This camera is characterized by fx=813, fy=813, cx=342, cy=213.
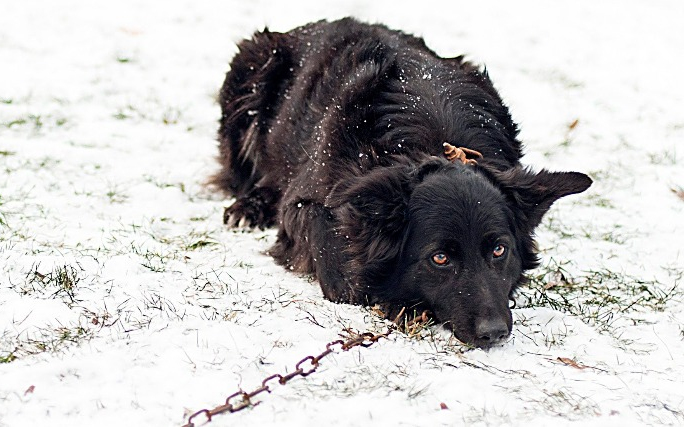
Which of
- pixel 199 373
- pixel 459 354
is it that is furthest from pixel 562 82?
pixel 199 373

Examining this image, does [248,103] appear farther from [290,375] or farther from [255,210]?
[290,375]

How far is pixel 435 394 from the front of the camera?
331 cm

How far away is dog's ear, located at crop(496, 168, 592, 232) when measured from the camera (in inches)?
169

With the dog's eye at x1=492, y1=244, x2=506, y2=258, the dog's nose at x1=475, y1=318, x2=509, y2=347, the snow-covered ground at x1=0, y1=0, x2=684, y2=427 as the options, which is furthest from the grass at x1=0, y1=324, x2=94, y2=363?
the dog's eye at x1=492, y1=244, x2=506, y2=258

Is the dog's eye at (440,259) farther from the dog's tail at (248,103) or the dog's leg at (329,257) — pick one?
the dog's tail at (248,103)

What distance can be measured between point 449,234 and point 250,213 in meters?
2.36

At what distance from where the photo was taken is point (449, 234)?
4.01 m

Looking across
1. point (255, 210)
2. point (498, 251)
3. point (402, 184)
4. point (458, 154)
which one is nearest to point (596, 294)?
point (498, 251)

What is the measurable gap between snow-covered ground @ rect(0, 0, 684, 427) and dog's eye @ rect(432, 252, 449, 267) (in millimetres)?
345

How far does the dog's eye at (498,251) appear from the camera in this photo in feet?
13.5

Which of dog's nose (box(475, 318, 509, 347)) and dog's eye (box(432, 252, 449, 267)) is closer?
dog's nose (box(475, 318, 509, 347))

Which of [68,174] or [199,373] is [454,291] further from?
[68,174]

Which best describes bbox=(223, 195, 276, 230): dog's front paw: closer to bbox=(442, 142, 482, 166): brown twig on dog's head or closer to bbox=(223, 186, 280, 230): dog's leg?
bbox=(223, 186, 280, 230): dog's leg

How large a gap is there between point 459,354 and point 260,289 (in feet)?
4.14
